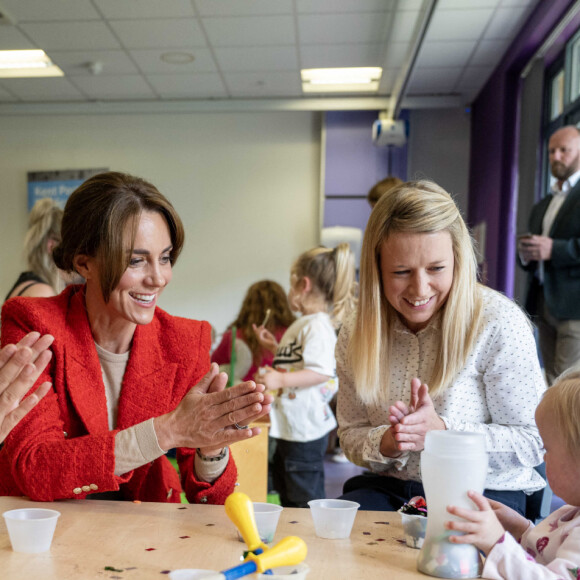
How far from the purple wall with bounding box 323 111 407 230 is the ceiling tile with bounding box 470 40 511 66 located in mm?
1357

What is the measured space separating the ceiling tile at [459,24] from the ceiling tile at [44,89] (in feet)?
11.1

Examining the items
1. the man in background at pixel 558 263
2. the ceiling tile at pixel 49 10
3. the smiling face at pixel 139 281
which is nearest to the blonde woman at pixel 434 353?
the smiling face at pixel 139 281

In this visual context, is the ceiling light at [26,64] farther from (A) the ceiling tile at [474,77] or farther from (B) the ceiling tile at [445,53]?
(A) the ceiling tile at [474,77]

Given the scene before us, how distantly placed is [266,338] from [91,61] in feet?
11.1

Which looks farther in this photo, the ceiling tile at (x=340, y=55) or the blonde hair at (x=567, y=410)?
the ceiling tile at (x=340, y=55)

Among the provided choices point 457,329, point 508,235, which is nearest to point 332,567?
point 457,329

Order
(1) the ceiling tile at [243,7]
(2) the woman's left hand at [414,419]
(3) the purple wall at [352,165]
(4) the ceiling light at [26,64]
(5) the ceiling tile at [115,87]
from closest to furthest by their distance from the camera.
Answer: (2) the woman's left hand at [414,419] < (1) the ceiling tile at [243,7] < (4) the ceiling light at [26,64] < (5) the ceiling tile at [115,87] < (3) the purple wall at [352,165]

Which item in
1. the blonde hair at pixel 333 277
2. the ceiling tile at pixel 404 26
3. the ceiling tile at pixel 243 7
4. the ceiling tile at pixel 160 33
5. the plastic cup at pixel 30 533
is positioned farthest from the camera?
→ the ceiling tile at pixel 160 33

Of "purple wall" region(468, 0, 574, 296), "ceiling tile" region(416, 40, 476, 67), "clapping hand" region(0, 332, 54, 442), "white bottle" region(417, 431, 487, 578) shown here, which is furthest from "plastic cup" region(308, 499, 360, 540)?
"ceiling tile" region(416, 40, 476, 67)

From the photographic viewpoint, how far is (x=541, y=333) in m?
3.85

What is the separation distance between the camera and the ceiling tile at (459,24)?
194 inches

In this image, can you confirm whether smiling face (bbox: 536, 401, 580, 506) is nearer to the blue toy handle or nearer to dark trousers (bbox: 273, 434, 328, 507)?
the blue toy handle

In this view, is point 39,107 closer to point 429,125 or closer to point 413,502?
point 429,125

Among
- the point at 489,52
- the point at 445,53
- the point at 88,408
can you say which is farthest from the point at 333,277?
the point at 489,52
